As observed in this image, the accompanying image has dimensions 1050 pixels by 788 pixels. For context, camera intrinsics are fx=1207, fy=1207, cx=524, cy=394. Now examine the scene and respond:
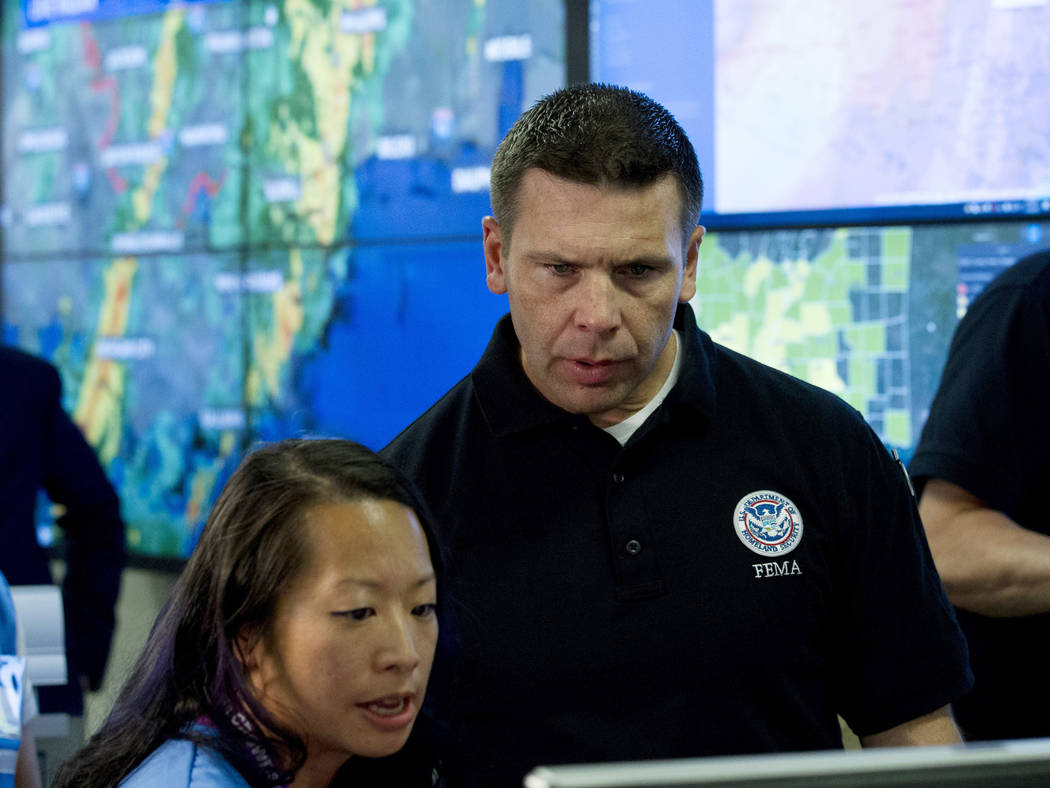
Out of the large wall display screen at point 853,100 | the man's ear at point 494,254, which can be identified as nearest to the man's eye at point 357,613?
the man's ear at point 494,254

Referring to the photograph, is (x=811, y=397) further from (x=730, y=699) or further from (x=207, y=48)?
(x=207, y=48)

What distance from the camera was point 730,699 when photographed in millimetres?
1344

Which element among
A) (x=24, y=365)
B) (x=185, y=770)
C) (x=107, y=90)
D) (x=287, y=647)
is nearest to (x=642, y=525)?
(x=287, y=647)

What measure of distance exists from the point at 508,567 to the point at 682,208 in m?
0.46

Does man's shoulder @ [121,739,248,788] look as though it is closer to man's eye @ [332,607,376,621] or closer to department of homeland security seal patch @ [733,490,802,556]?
man's eye @ [332,607,376,621]

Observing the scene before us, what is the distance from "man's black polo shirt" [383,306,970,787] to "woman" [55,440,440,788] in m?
0.22

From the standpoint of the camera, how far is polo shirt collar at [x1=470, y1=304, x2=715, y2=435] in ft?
4.74

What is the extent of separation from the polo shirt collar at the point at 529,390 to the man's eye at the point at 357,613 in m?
0.40

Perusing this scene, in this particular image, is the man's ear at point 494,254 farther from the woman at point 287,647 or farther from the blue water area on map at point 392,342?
the blue water area on map at point 392,342

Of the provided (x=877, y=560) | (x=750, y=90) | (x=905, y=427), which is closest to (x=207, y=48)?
(x=750, y=90)

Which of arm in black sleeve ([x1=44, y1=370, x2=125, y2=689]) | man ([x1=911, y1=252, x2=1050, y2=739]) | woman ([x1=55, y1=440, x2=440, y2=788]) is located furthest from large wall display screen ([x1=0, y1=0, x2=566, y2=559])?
woman ([x1=55, y1=440, x2=440, y2=788])

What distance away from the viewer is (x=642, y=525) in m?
1.39

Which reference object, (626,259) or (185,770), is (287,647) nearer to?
(185,770)

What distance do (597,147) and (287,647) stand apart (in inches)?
25.2
